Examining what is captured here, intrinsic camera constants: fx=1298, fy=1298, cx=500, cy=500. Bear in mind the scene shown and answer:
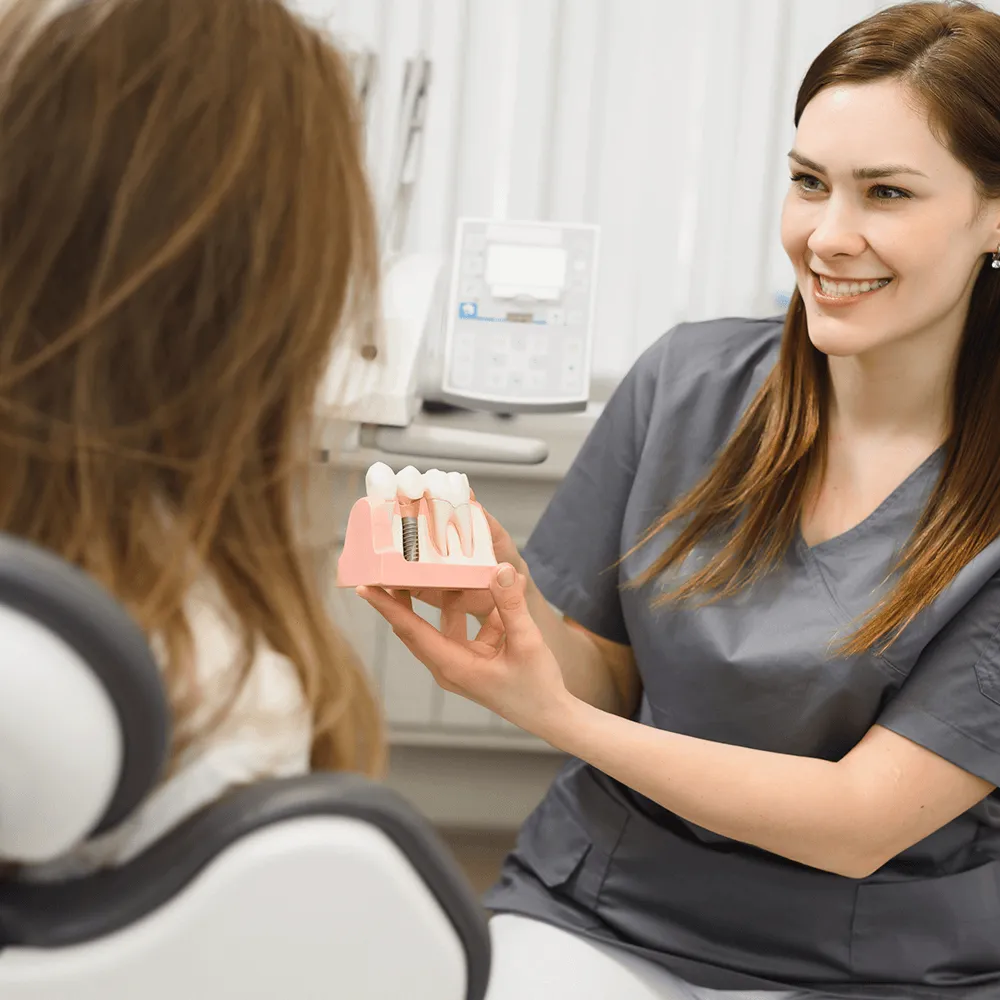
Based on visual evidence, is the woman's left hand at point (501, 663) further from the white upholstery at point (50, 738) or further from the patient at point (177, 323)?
the white upholstery at point (50, 738)

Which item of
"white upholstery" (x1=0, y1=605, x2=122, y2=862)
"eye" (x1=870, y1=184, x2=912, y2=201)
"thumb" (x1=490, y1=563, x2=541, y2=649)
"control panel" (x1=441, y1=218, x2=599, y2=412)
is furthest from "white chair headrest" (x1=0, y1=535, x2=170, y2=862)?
"control panel" (x1=441, y1=218, x2=599, y2=412)

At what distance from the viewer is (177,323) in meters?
0.56

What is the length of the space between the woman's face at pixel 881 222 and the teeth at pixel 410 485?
0.38 meters

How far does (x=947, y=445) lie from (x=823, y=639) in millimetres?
217

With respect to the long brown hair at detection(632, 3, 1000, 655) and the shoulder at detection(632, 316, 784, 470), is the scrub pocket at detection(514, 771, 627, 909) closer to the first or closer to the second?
the long brown hair at detection(632, 3, 1000, 655)

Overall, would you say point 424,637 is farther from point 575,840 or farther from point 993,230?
point 993,230

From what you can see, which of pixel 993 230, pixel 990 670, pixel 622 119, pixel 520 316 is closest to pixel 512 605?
pixel 990 670

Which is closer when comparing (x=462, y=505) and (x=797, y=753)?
(x=462, y=505)

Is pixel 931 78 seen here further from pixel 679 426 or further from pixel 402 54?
pixel 402 54

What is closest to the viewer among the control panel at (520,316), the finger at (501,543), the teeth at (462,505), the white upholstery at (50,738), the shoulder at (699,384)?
the white upholstery at (50,738)

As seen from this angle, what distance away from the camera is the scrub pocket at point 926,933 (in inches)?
43.7

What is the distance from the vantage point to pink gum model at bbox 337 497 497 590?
96cm

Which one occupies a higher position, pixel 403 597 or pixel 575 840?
pixel 403 597

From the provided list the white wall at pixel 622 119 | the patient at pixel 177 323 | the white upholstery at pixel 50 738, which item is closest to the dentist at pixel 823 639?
the patient at pixel 177 323
